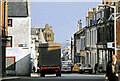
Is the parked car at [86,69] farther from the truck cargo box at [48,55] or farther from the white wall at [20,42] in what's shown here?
the truck cargo box at [48,55]

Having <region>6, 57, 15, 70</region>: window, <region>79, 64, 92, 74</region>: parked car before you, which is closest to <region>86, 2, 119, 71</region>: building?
<region>79, 64, 92, 74</region>: parked car

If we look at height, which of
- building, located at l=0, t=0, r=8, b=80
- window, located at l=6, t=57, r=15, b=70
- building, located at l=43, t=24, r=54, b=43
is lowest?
window, located at l=6, t=57, r=15, b=70

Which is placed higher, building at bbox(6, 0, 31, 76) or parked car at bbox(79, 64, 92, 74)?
building at bbox(6, 0, 31, 76)

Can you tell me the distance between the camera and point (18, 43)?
163ft

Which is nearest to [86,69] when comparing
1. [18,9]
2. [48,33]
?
[18,9]

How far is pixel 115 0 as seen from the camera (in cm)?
5672

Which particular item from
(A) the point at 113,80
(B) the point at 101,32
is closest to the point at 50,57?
(B) the point at 101,32

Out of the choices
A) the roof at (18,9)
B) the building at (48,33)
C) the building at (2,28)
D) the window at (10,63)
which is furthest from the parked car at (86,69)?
the building at (48,33)

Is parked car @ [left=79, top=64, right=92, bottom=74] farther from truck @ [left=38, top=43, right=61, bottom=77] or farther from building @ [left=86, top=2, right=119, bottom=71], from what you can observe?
truck @ [left=38, top=43, right=61, bottom=77]

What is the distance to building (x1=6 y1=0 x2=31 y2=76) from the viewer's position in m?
49.2

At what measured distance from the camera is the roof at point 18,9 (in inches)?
1943

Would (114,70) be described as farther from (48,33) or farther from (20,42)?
(48,33)

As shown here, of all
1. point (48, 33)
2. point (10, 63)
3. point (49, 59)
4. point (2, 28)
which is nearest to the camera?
point (2, 28)

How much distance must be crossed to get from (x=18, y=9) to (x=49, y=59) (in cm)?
983
